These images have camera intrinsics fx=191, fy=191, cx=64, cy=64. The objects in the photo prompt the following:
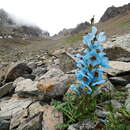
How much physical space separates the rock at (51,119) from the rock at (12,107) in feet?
2.79

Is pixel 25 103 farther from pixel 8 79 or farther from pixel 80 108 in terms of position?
pixel 8 79

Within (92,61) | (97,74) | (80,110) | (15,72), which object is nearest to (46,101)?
(80,110)

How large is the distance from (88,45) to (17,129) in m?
1.94

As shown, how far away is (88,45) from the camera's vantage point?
2.67m

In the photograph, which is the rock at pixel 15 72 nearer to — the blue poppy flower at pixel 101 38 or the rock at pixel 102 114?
the rock at pixel 102 114

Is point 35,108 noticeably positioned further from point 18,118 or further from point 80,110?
point 80,110

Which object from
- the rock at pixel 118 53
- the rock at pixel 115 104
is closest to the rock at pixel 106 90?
the rock at pixel 115 104

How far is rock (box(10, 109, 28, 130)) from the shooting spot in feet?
11.6

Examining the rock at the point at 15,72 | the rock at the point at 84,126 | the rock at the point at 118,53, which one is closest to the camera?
the rock at the point at 84,126

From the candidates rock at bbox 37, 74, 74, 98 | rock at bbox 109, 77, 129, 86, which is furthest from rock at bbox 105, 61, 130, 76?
rock at bbox 37, 74, 74, 98

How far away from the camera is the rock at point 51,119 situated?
320 cm

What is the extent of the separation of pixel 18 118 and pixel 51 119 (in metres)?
0.72

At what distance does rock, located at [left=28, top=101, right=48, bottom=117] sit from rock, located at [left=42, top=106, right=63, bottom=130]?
21 centimetres

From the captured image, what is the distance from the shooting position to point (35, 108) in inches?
151
